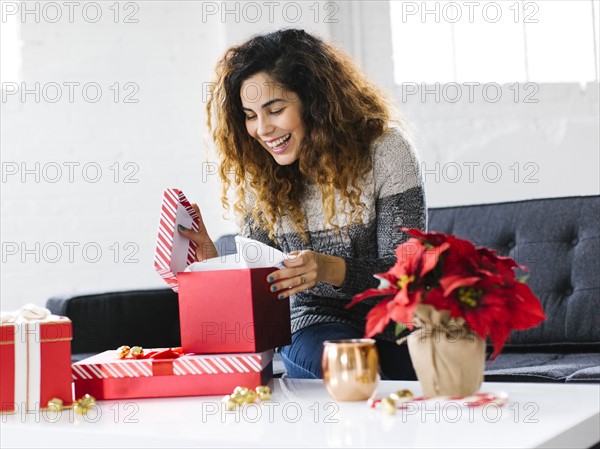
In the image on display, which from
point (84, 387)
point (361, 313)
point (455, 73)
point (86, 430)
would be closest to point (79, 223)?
point (455, 73)

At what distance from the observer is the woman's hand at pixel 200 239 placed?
1702 mm

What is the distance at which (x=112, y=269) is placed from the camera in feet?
11.4

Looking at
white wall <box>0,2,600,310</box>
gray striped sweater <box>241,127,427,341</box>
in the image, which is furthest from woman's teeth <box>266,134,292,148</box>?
white wall <box>0,2,600,310</box>

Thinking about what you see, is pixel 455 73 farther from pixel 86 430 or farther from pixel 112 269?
pixel 86 430

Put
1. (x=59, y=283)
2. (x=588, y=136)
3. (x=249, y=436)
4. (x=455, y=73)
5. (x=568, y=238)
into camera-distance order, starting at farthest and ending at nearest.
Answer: (x=59, y=283) → (x=455, y=73) → (x=588, y=136) → (x=568, y=238) → (x=249, y=436)

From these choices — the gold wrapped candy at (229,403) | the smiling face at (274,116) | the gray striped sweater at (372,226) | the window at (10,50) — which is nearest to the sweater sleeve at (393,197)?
the gray striped sweater at (372,226)

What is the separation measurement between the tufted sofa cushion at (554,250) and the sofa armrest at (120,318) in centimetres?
86

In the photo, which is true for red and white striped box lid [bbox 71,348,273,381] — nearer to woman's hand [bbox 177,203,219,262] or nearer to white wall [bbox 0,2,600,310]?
woman's hand [bbox 177,203,219,262]

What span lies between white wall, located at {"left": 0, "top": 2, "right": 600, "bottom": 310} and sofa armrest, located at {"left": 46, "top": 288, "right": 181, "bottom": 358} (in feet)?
2.99

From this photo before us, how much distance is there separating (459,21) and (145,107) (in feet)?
4.10

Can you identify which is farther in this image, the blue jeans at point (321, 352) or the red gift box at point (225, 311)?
the blue jeans at point (321, 352)

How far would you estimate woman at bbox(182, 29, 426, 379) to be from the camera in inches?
76.6
